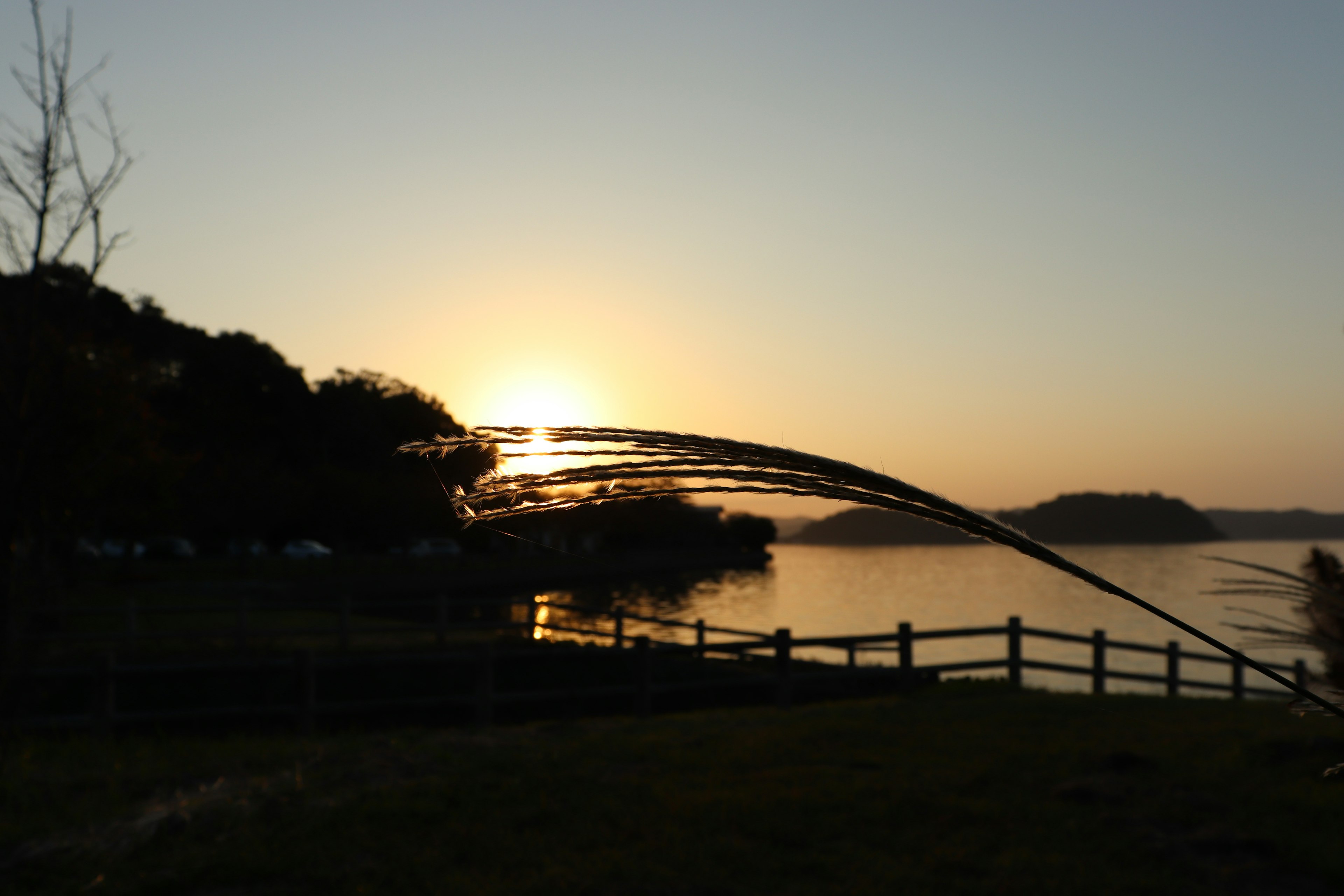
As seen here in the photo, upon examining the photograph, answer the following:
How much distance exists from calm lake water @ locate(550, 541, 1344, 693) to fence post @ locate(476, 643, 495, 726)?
5895 millimetres

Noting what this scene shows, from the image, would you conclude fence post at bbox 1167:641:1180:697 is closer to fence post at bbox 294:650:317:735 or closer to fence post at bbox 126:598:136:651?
fence post at bbox 294:650:317:735

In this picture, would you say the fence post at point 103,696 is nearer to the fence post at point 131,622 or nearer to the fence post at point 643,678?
the fence post at point 131,622

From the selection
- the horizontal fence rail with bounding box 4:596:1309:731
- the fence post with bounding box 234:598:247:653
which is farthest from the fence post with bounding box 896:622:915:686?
the fence post with bounding box 234:598:247:653

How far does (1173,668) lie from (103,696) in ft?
42.5

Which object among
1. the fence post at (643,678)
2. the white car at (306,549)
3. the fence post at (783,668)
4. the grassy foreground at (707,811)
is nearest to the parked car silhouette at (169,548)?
the white car at (306,549)

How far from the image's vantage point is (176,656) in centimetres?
1471

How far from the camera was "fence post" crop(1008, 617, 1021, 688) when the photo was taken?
1298 cm

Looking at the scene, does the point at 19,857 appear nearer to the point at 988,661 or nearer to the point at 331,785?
the point at 331,785

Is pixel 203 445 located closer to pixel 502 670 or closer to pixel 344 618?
pixel 344 618

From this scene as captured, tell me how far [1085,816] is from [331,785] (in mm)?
5084

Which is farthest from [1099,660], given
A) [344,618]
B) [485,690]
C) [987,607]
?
[987,607]

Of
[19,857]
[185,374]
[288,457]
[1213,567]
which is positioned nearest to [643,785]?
[19,857]

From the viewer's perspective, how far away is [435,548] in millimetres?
62156

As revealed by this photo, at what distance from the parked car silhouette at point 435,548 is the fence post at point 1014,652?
4083 cm
